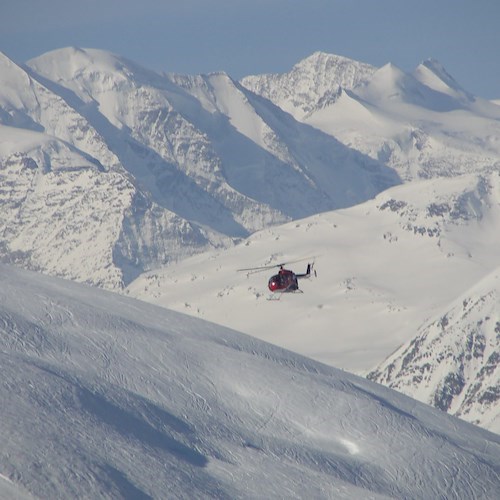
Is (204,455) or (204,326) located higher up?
(204,326)

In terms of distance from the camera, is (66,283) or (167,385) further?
(66,283)

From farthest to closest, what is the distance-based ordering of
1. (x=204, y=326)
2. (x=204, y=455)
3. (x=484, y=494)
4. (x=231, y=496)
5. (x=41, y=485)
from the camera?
(x=204, y=326)
(x=484, y=494)
(x=204, y=455)
(x=231, y=496)
(x=41, y=485)

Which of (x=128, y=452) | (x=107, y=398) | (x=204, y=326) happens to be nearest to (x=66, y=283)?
(x=204, y=326)

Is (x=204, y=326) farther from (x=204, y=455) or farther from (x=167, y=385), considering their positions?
(x=204, y=455)

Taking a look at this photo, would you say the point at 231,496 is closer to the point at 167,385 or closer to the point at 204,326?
the point at 167,385

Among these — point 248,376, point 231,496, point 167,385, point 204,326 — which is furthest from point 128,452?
point 204,326

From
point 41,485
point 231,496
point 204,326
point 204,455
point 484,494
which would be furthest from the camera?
point 204,326
